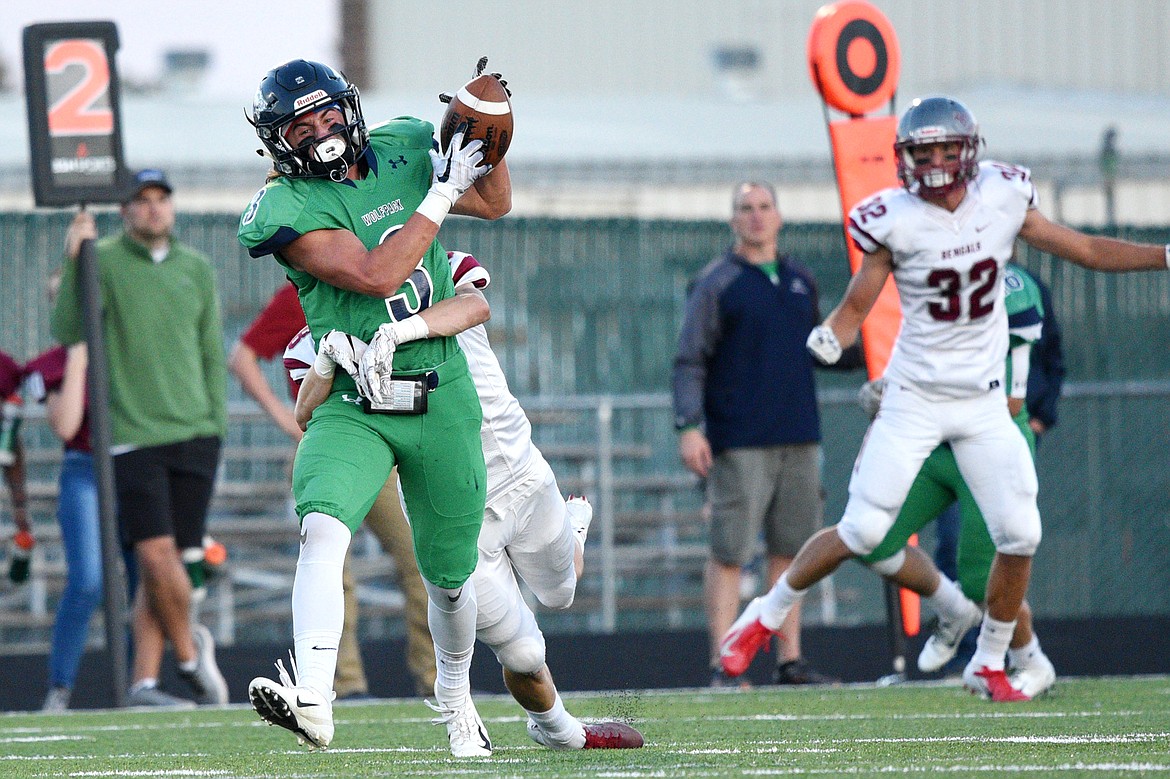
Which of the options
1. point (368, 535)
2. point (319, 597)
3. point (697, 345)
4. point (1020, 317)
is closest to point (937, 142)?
point (1020, 317)

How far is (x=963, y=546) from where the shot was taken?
22.0ft

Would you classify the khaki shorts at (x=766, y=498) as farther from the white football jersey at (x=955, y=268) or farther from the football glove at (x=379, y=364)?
the football glove at (x=379, y=364)

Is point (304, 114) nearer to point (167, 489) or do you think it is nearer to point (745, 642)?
point (745, 642)

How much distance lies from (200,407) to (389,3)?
1760cm

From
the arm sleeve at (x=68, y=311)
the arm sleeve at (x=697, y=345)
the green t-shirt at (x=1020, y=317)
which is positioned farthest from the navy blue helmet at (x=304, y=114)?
the arm sleeve at (x=697, y=345)

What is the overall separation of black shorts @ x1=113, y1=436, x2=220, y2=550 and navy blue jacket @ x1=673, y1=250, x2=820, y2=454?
6.47 feet

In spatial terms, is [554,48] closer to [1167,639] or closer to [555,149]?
[555,149]

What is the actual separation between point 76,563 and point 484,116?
4.06 metres

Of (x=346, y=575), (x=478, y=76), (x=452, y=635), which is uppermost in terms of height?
(x=478, y=76)

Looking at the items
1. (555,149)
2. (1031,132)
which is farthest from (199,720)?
(1031,132)

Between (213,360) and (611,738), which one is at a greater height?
(213,360)

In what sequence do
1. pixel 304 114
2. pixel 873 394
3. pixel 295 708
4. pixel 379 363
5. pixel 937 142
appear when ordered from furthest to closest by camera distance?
pixel 873 394 < pixel 937 142 < pixel 304 114 < pixel 379 363 < pixel 295 708

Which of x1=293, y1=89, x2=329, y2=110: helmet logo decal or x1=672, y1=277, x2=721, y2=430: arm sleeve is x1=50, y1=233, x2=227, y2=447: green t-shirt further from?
x1=293, y1=89, x2=329, y2=110: helmet logo decal

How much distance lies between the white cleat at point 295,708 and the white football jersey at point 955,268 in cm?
282
